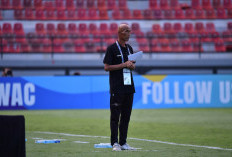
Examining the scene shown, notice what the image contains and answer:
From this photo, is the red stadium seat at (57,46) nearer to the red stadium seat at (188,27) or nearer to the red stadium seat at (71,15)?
the red stadium seat at (71,15)

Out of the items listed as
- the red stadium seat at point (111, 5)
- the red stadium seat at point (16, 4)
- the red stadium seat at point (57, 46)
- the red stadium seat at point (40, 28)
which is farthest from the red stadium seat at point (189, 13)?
the red stadium seat at point (16, 4)

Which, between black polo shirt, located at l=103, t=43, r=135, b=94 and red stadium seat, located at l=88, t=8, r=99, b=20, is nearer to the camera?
black polo shirt, located at l=103, t=43, r=135, b=94

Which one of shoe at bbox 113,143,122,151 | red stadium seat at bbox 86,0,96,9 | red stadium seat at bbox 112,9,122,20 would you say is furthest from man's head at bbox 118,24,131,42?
red stadium seat at bbox 86,0,96,9

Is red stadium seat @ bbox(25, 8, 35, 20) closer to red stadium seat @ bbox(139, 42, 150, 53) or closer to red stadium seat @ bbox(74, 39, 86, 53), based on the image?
red stadium seat @ bbox(74, 39, 86, 53)

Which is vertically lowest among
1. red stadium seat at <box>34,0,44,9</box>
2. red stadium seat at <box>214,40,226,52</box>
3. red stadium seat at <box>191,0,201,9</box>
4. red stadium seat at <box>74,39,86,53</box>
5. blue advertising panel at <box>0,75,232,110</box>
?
blue advertising panel at <box>0,75,232,110</box>

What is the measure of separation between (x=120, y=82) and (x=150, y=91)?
42.7ft

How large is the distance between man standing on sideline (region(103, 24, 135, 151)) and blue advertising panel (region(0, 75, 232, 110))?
12.8m

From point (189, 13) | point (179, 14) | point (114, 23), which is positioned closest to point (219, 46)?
point (189, 13)

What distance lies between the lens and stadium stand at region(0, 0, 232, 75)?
24.4m

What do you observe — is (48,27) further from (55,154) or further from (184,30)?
(55,154)

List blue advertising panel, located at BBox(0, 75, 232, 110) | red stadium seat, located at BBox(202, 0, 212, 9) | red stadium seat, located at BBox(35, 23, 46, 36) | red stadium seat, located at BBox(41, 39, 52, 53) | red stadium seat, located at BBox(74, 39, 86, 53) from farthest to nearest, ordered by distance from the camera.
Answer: red stadium seat, located at BBox(202, 0, 212, 9) → red stadium seat, located at BBox(35, 23, 46, 36) → red stadium seat, located at BBox(74, 39, 86, 53) → red stadium seat, located at BBox(41, 39, 52, 53) → blue advertising panel, located at BBox(0, 75, 232, 110)

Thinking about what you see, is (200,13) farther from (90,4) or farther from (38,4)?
(38,4)

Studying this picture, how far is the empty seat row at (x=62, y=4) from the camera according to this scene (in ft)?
91.7

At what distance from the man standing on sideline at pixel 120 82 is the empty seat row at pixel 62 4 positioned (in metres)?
20.8
